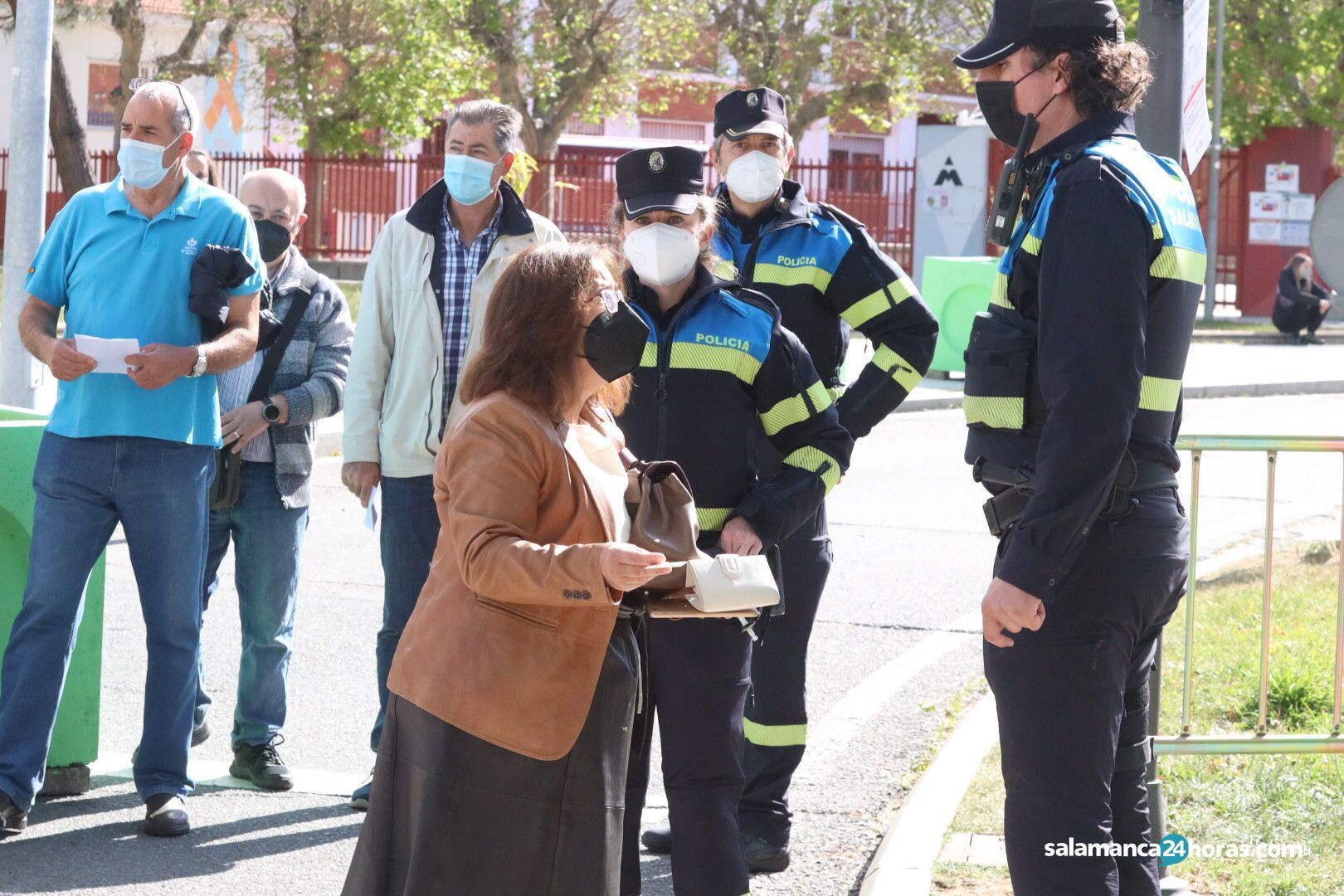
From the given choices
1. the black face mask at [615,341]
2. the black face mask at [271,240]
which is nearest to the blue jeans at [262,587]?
the black face mask at [271,240]

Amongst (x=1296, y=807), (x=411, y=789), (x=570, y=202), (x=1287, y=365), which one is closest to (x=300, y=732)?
(x=411, y=789)

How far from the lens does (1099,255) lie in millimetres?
3053

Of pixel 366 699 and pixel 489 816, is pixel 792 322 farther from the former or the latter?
pixel 366 699

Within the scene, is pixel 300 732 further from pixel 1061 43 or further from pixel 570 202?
pixel 570 202

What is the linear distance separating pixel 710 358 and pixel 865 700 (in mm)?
2878

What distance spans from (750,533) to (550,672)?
101 cm

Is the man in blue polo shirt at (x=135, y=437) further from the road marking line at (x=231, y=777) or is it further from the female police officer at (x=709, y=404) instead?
the female police officer at (x=709, y=404)

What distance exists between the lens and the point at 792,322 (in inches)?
185

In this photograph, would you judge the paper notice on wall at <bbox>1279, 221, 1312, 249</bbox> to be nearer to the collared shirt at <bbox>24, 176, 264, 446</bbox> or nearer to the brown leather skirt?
the collared shirt at <bbox>24, 176, 264, 446</bbox>

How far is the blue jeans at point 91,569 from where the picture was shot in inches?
183

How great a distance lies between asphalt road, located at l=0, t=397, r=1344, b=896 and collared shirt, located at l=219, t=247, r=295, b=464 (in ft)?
3.41

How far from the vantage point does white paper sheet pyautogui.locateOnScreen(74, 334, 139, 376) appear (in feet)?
15.1

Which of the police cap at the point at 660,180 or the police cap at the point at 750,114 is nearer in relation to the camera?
the police cap at the point at 660,180

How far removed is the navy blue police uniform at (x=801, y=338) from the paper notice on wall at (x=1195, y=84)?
0.86 metres
